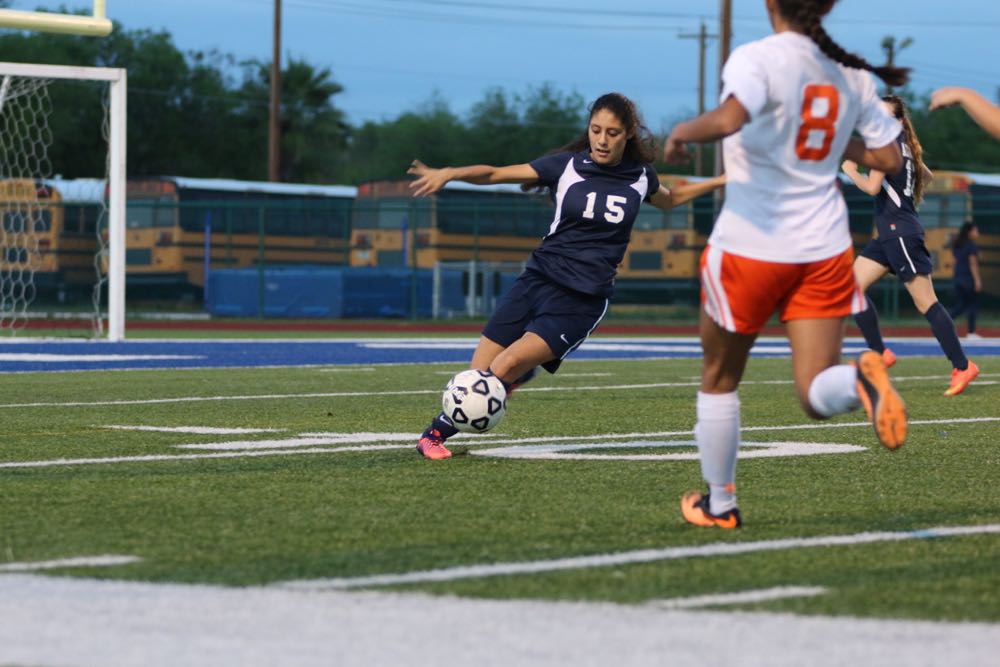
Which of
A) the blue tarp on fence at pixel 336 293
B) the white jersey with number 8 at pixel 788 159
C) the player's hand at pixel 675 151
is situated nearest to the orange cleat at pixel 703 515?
the white jersey with number 8 at pixel 788 159

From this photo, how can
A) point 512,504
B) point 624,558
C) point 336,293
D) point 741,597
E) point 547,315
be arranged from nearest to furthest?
point 741,597, point 624,558, point 512,504, point 547,315, point 336,293

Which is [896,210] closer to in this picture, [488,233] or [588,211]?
[588,211]

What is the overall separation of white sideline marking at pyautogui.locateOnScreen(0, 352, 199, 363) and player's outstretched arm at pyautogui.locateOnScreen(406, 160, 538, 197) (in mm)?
10847

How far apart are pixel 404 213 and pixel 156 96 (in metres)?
41.2

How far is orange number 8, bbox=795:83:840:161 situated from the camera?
6.46 metres

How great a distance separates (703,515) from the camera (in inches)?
265

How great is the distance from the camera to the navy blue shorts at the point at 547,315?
9453mm

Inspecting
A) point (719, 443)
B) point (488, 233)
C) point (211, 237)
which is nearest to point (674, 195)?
point (719, 443)

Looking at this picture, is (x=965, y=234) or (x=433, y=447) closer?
(x=433, y=447)

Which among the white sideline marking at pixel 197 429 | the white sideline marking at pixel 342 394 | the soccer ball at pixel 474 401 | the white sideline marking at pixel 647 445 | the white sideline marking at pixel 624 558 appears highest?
the soccer ball at pixel 474 401

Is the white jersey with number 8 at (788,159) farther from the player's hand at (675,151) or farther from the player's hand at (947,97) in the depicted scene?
the player's hand at (947,97)

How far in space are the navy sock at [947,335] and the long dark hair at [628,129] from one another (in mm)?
5376

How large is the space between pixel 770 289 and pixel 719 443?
615mm

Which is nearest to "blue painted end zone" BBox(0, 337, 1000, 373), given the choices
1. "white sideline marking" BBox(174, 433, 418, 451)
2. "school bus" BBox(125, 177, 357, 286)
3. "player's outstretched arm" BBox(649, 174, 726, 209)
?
"white sideline marking" BBox(174, 433, 418, 451)
